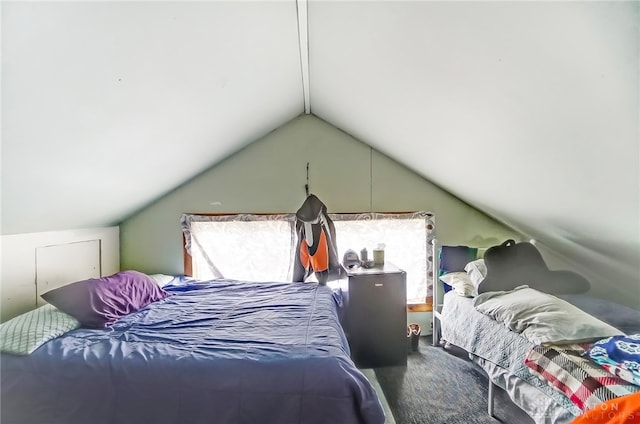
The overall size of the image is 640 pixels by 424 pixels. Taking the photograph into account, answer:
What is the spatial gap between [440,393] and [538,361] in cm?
100

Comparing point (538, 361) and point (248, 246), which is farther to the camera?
point (248, 246)

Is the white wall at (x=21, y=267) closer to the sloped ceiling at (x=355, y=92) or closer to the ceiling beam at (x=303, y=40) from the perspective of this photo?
the sloped ceiling at (x=355, y=92)

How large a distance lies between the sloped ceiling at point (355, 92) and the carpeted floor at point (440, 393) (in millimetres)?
1255

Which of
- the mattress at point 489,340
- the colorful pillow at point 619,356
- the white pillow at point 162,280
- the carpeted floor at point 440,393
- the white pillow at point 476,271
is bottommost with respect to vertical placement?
the carpeted floor at point 440,393

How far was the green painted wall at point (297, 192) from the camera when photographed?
339 centimetres

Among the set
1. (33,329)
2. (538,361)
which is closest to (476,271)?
(538,361)

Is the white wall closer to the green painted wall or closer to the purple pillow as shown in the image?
the purple pillow

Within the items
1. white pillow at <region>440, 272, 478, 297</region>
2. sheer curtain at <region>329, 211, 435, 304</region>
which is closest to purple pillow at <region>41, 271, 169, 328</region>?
sheer curtain at <region>329, 211, 435, 304</region>

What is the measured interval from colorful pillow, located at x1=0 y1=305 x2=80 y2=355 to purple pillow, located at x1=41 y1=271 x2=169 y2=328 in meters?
0.06

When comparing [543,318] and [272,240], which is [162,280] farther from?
[543,318]

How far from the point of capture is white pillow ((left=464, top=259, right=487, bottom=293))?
265cm

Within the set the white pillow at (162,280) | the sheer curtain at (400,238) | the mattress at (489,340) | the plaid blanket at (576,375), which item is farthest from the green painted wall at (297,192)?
the plaid blanket at (576,375)

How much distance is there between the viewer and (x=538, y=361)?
1610 millimetres

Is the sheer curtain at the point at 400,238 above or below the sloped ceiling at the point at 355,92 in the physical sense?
below
